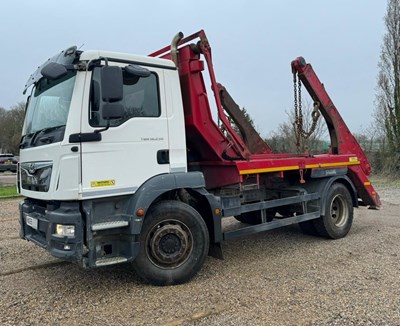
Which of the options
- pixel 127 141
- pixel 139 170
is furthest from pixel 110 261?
pixel 127 141

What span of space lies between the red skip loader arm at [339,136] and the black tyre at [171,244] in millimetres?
3768

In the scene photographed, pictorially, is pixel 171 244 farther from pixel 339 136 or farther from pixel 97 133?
pixel 339 136

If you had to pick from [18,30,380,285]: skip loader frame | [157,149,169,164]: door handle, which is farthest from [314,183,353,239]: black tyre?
[157,149,169,164]: door handle

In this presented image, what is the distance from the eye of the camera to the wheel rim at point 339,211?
7.02m

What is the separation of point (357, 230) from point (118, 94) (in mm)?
5659

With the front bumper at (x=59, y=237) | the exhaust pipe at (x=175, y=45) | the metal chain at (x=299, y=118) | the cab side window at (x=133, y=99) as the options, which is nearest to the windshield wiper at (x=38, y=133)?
the cab side window at (x=133, y=99)

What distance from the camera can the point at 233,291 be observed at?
14.3 ft

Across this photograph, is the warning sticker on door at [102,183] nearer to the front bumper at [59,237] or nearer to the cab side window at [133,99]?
the front bumper at [59,237]

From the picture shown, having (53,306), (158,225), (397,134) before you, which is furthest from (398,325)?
(397,134)

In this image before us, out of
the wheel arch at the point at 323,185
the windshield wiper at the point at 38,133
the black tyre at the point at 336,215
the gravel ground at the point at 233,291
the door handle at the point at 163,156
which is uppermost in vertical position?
the windshield wiper at the point at 38,133

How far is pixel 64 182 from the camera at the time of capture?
409 cm

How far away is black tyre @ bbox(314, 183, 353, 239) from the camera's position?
22.0ft

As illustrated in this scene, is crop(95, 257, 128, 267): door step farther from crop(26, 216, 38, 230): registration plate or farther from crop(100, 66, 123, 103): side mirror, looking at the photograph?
crop(100, 66, 123, 103): side mirror

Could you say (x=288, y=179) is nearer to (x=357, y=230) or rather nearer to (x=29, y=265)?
(x=357, y=230)
